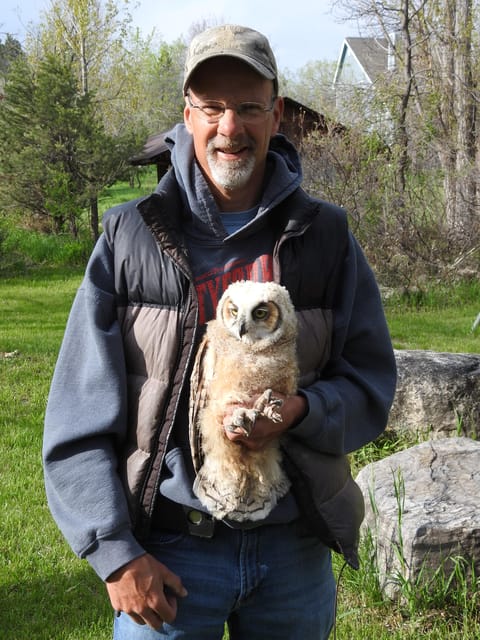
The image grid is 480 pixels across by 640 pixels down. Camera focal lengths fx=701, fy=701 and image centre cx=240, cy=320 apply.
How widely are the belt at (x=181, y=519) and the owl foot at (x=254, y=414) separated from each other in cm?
29

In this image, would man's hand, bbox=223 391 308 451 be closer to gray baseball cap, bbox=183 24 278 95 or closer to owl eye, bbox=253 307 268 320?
owl eye, bbox=253 307 268 320

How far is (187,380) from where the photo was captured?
6.27 ft

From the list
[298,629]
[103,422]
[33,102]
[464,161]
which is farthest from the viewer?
[33,102]

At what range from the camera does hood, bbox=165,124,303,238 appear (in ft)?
6.48

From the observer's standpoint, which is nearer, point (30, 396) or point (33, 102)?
point (30, 396)

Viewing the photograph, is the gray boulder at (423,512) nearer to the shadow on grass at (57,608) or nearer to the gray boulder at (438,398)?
the gray boulder at (438,398)

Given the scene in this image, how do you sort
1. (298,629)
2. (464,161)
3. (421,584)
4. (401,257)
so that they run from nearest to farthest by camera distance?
1. (298,629)
2. (421,584)
3. (401,257)
4. (464,161)

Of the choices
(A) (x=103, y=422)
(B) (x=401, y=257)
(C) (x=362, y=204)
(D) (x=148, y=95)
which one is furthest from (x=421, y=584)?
(D) (x=148, y=95)

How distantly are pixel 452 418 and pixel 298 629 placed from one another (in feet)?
11.8

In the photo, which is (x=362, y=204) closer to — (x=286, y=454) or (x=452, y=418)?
(x=452, y=418)

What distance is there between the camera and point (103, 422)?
183cm

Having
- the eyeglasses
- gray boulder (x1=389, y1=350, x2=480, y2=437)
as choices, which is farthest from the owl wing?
gray boulder (x1=389, y1=350, x2=480, y2=437)

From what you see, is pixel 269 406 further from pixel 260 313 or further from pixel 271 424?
pixel 260 313

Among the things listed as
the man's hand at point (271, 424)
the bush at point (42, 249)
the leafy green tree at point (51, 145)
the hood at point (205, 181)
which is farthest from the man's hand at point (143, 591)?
the leafy green tree at point (51, 145)
